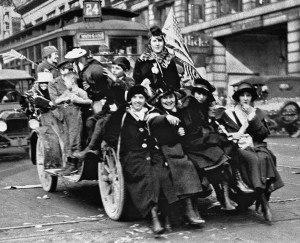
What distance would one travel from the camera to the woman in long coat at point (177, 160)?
568cm

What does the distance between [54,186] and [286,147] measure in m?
8.86

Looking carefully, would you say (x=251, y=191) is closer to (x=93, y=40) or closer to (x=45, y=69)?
(x=45, y=69)

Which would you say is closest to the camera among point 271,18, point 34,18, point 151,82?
point 151,82

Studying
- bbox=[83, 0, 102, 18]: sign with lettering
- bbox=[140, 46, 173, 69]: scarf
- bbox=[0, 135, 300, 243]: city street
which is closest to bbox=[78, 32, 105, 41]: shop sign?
bbox=[83, 0, 102, 18]: sign with lettering

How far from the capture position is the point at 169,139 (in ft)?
19.4

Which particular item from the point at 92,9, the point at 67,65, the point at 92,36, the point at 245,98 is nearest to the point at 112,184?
the point at 245,98

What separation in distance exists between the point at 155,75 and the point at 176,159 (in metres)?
1.46

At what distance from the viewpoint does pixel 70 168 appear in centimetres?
750

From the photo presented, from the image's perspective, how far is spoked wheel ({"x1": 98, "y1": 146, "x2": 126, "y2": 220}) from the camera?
19.7 feet

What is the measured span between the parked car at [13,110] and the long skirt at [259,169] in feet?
27.2

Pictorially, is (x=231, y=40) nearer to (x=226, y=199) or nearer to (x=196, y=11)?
(x=196, y=11)

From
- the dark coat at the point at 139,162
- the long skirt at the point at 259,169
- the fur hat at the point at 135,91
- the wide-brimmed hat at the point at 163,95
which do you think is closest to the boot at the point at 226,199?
the long skirt at the point at 259,169

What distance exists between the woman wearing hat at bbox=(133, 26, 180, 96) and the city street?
1.70m

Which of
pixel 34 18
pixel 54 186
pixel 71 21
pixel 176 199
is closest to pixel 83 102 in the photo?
pixel 54 186
